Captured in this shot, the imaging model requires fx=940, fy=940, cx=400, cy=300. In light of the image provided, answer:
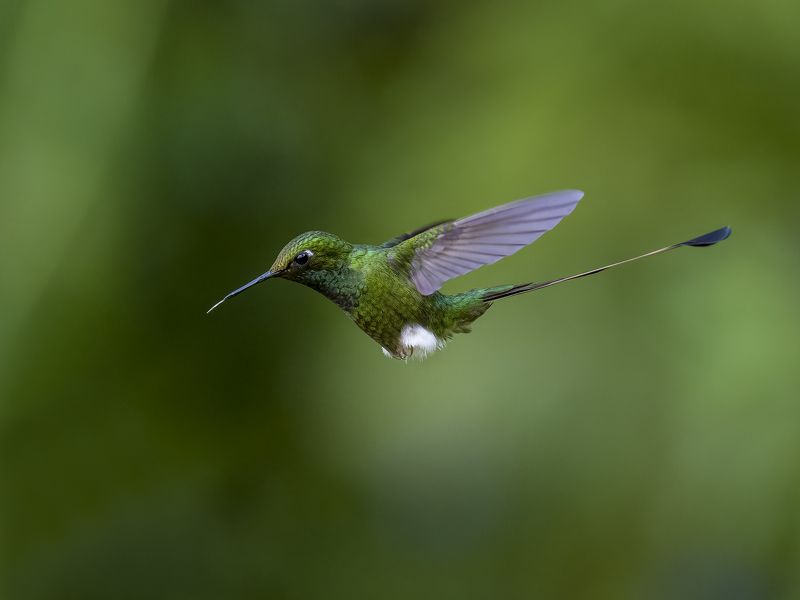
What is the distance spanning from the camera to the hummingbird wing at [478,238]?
310 mm

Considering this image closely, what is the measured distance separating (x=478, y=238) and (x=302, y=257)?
7 centimetres

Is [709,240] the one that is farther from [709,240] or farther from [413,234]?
[413,234]

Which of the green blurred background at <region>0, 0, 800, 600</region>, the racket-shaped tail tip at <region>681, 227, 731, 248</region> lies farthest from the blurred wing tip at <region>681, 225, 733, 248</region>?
the green blurred background at <region>0, 0, 800, 600</region>

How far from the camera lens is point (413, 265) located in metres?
0.42

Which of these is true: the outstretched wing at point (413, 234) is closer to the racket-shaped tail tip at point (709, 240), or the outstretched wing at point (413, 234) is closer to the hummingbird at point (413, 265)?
the hummingbird at point (413, 265)

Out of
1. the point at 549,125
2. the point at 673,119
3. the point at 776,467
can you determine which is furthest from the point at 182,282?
the point at 776,467

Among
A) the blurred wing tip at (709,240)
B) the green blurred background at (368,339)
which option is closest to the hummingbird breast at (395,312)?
the blurred wing tip at (709,240)

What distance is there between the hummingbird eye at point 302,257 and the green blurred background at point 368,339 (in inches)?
43.1

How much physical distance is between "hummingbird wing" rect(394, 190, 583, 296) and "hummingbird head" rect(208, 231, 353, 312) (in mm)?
36

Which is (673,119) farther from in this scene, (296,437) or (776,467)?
(296,437)

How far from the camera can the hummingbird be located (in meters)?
0.33

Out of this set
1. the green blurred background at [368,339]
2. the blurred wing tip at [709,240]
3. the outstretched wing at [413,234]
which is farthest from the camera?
the green blurred background at [368,339]

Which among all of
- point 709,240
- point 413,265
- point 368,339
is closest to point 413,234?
point 413,265

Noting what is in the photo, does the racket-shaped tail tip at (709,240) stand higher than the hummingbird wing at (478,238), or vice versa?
the hummingbird wing at (478,238)
